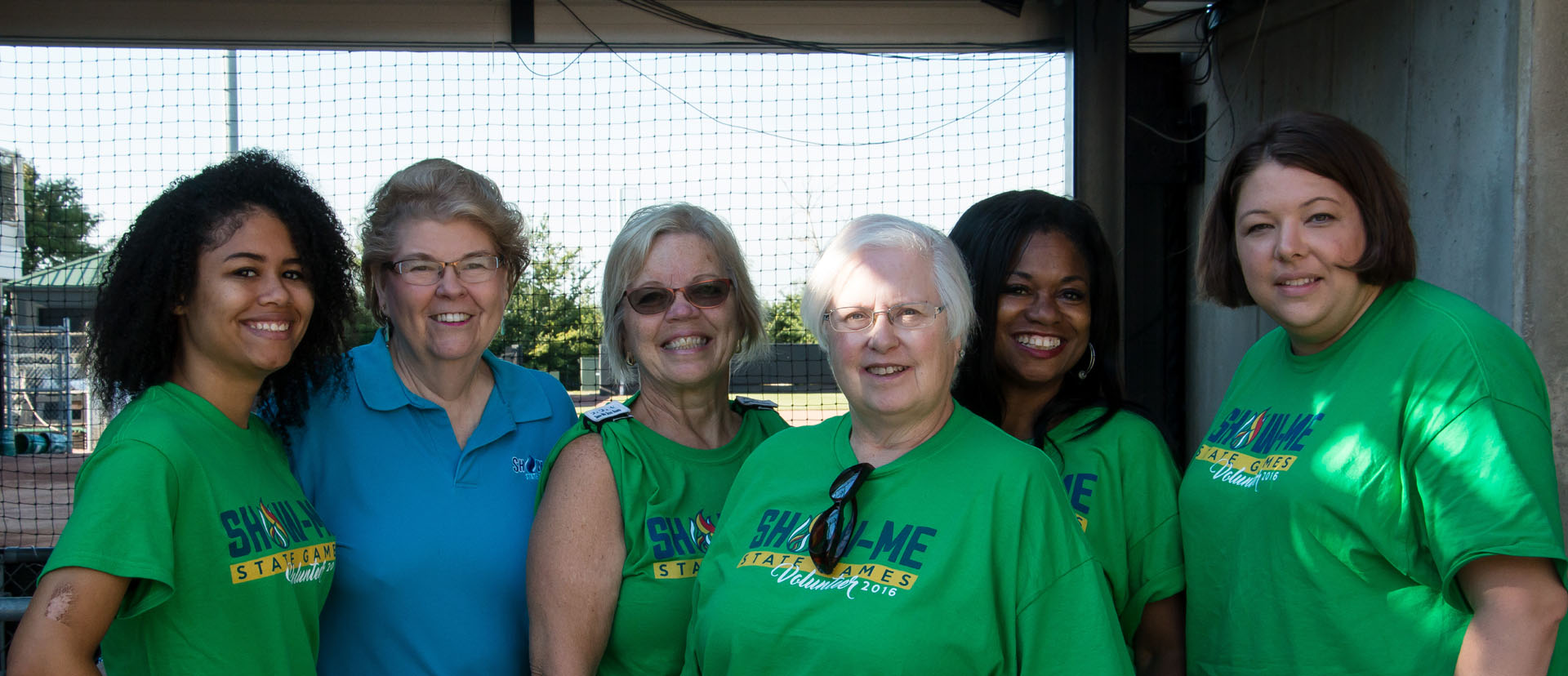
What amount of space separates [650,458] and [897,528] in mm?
684

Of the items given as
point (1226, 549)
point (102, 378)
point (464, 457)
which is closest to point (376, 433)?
point (464, 457)

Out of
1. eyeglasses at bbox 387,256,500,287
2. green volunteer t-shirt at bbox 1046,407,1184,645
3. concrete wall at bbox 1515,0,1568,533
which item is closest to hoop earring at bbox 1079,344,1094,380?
green volunteer t-shirt at bbox 1046,407,1184,645

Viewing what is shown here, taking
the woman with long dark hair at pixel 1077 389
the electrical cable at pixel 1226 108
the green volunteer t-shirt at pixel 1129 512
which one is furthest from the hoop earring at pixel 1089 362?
the electrical cable at pixel 1226 108

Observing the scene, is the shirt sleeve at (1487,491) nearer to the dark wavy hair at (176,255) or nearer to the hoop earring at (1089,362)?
the hoop earring at (1089,362)

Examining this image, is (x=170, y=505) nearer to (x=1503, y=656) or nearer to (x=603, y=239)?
(x=1503, y=656)

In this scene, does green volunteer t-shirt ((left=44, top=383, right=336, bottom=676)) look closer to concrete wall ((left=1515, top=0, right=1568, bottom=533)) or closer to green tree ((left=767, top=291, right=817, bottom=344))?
concrete wall ((left=1515, top=0, right=1568, bottom=533))

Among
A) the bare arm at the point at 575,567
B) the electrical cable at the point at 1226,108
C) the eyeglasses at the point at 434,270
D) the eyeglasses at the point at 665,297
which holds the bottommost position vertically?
the bare arm at the point at 575,567

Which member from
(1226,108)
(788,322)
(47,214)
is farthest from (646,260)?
(47,214)

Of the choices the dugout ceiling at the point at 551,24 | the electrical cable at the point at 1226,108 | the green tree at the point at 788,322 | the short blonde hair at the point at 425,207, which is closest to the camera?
the short blonde hair at the point at 425,207

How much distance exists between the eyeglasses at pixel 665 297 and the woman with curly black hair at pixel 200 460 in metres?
0.69

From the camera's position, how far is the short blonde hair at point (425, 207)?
2.45 metres

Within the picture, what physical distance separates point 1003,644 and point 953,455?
333 millimetres

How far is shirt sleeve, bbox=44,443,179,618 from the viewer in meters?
1.72

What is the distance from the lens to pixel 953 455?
1.82m
